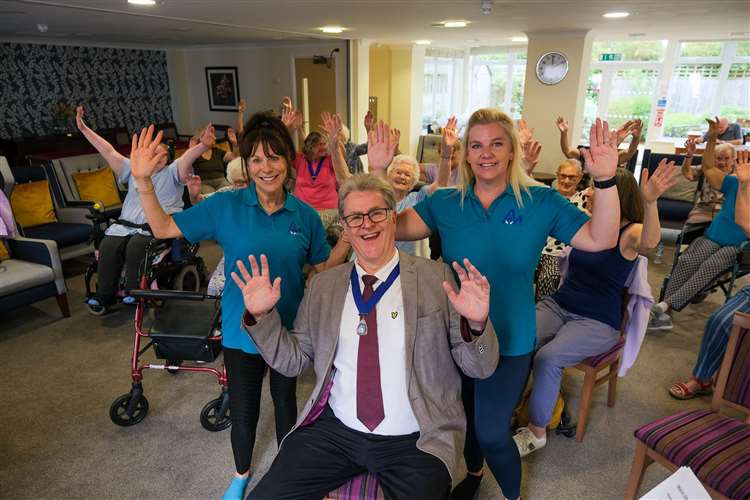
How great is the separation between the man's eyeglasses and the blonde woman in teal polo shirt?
285 mm

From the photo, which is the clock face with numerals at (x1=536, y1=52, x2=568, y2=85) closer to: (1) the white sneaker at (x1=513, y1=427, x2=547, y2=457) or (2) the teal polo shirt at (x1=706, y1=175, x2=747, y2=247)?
(2) the teal polo shirt at (x1=706, y1=175, x2=747, y2=247)

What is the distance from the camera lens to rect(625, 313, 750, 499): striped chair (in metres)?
1.61

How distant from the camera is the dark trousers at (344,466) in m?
1.46

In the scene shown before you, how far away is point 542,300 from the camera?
261 centimetres

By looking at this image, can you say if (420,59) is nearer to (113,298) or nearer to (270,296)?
(113,298)

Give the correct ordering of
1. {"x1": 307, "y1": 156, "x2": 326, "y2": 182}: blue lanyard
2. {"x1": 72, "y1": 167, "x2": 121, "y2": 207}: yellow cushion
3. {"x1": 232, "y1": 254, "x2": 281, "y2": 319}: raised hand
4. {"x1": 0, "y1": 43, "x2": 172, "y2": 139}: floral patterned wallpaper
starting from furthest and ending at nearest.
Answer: {"x1": 0, "y1": 43, "x2": 172, "y2": 139}: floral patterned wallpaper → {"x1": 72, "y1": 167, "x2": 121, "y2": 207}: yellow cushion → {"x1": 307, "y1": 156, "x2": 326, "y2": 182}: blue lanyard → {"x1": 232, "y1": 254, "x2": 281, "y2": 319}: raised hand

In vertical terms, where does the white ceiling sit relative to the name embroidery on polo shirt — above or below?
above

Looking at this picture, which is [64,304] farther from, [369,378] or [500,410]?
[500,410]

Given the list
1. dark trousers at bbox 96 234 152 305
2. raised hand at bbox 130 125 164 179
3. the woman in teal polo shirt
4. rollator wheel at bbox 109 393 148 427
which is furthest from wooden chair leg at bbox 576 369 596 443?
dark trousers at bbox 96 234 152 305

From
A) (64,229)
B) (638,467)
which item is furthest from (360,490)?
(64,229)

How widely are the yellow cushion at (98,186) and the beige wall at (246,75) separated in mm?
3980

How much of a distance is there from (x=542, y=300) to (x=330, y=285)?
4.71ft

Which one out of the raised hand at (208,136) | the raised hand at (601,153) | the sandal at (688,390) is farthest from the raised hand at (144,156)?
the sandal at (688,390)

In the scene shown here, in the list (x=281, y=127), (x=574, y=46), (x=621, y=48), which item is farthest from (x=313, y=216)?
(x=621, y=48)
